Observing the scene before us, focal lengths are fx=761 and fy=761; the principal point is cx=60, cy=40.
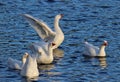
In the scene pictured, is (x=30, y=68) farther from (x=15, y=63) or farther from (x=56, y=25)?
(x=56, y=25)

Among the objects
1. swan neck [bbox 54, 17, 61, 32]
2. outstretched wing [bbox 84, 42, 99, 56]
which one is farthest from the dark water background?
swan neck [bbox 54, 17, 61, 32]

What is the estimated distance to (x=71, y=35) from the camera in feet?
90.8

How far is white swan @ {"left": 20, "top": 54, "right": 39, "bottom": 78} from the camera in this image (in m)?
22.6

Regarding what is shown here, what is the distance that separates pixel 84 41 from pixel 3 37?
116 inches

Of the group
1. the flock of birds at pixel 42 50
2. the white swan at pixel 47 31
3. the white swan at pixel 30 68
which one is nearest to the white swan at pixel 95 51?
the flock of birds at pixel 42 50

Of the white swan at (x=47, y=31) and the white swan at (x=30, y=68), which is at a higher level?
the white swan at (x=47, y=31)

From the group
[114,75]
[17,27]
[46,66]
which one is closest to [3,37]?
[17,27]

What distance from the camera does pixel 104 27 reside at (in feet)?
94.5

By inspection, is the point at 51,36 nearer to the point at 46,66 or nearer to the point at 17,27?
the point at 17,27

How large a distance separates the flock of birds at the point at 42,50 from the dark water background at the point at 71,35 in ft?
0.83

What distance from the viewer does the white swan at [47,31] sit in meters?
26.8

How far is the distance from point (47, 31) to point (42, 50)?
290 centimetres

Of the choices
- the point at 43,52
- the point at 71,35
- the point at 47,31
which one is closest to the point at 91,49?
the point at 43,52

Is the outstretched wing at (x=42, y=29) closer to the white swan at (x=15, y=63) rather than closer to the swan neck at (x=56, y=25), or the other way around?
the swan neck at (x=56, y=25)
